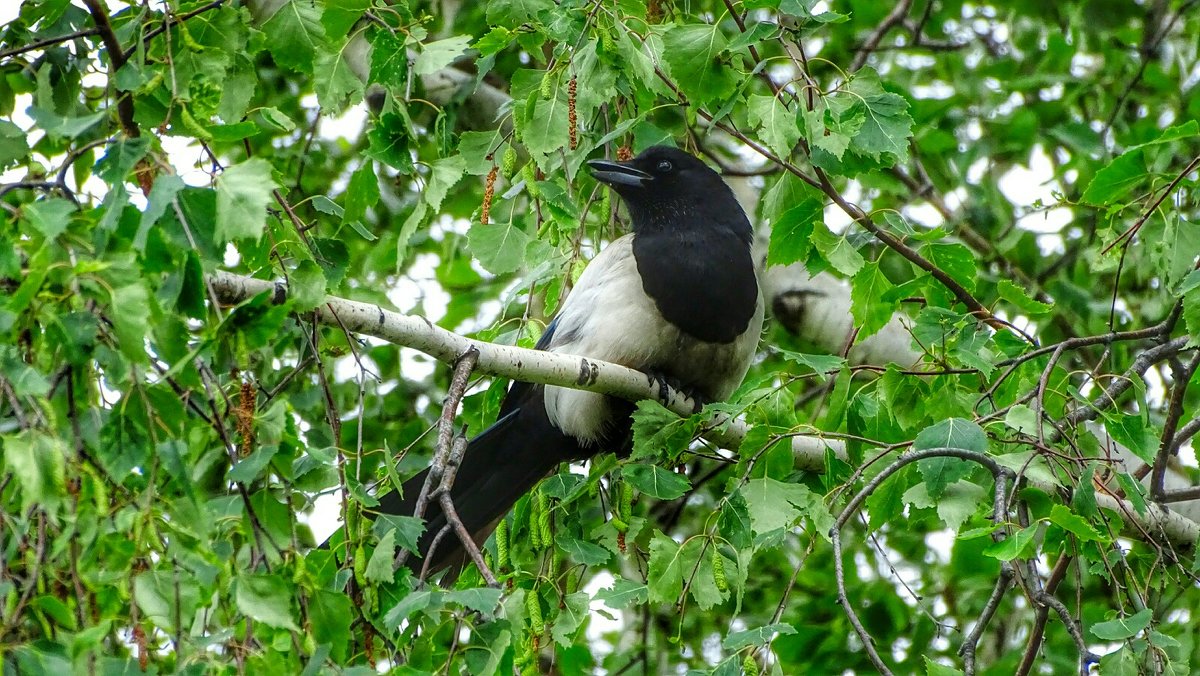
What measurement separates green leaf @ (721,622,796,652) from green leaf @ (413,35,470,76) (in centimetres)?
141

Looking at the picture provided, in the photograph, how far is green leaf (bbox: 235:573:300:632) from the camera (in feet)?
5.97

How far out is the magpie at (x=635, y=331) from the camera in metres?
3.91

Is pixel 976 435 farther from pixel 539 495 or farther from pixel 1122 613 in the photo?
pixel 539 495

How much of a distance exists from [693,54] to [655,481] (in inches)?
38.4

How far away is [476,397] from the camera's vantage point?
3.82 m

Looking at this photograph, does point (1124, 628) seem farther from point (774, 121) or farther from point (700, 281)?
point (700, 281)

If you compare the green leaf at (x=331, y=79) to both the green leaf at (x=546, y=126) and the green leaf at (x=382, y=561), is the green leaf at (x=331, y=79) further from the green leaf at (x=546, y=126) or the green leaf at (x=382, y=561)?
the green leaf at (x=382, y=561)

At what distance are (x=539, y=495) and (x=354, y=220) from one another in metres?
0.81

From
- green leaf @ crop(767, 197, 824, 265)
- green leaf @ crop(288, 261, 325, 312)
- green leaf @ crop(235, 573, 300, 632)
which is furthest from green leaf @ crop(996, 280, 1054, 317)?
Result: green leaf @ crop(235, 573, 300, 632)

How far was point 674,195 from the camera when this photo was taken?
4289mm

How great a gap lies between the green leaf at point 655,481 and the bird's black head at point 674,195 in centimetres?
129

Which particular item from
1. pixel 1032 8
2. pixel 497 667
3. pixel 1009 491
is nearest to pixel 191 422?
pixel 497 667

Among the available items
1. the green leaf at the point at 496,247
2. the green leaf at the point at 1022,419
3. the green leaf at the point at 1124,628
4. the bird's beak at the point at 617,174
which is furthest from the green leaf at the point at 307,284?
the bird's beak at the point at 617,174

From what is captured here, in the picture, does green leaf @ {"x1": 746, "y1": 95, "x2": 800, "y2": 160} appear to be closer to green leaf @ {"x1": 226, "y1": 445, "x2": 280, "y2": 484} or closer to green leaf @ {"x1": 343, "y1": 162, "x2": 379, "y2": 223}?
green leaf @ {"x1": 343, "y1": 162, "x2": 379, "y2": 223}
